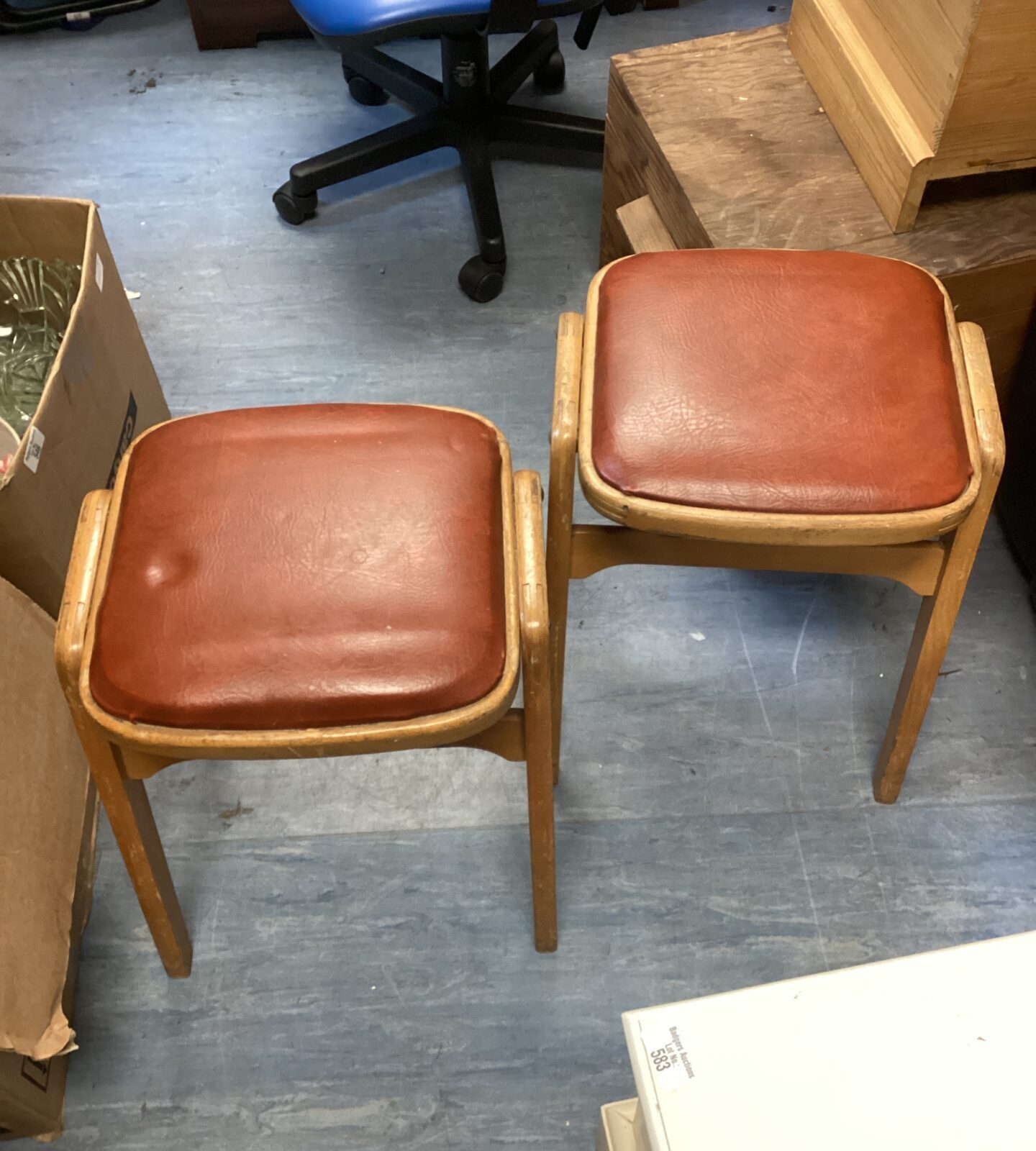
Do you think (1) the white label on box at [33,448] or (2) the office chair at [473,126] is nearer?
(1) the white label on box at [33,448]

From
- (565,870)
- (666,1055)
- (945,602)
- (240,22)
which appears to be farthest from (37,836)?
(240,22)

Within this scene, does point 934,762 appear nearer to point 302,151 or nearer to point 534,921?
point 534,921

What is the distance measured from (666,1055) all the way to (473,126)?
1.73 metres

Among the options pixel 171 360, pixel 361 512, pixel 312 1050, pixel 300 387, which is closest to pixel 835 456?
pixel 361 512

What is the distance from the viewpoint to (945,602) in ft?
3.70

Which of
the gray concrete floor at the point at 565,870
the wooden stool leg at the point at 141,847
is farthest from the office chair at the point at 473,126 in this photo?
the wooden stool leg at the point at 141,847

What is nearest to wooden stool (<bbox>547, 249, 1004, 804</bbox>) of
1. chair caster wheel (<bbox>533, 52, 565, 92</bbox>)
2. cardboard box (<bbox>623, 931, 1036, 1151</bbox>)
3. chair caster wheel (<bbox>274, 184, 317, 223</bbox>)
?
cardboard box (<bbox>623, 931, 1036, 1151</bbox>)

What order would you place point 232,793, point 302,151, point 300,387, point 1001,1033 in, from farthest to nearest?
point 302,151
point 300,387
point 232,793
point 1001,1033

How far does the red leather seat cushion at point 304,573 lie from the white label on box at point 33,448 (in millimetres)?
255

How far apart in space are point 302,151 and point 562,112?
51 centimetres

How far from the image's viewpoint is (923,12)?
1270 millimetres

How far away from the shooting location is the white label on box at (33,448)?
1209mm

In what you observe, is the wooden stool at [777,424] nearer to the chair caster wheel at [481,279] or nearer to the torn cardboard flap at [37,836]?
the torn cardboard flap at [37,836]

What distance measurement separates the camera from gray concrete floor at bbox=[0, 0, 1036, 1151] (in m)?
1.17
